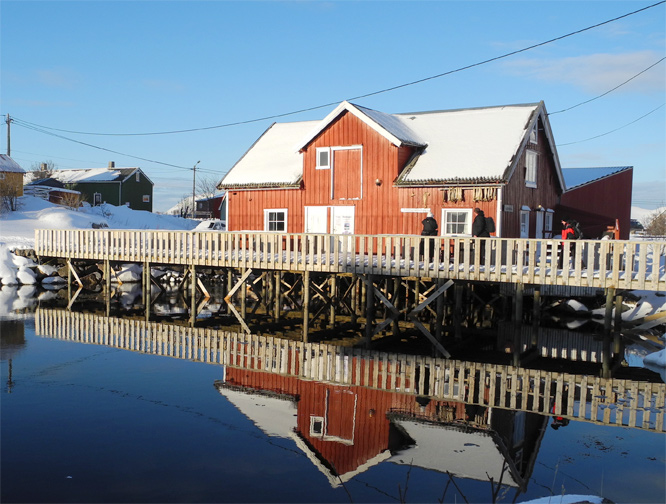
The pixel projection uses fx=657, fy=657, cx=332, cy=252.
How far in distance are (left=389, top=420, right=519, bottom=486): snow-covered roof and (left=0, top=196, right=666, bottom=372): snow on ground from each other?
26.5 feet

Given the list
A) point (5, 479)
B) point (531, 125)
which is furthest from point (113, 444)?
point (531, 125)

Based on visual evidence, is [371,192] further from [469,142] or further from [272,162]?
[272,162]

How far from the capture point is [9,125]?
213 ft

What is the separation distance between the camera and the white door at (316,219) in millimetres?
26156

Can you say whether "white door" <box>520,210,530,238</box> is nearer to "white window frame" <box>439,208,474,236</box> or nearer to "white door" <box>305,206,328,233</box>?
"white window frame" <box>439,208,474,236</box>

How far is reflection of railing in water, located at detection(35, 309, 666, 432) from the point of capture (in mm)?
12867

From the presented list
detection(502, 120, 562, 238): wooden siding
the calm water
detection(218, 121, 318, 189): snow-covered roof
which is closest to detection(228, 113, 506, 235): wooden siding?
detection(218, 121, 318, 189): snow-covered roof

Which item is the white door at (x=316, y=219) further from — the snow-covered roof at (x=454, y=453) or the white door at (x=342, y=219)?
the snow-covered roof at (x=454, y=453)

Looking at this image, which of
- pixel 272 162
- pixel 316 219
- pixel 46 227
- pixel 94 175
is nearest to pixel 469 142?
pixel 316 219

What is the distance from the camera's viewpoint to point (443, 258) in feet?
65.8

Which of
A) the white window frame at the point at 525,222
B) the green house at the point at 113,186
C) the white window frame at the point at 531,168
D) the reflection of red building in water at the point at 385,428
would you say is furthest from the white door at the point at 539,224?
the green house at the point at 113,186

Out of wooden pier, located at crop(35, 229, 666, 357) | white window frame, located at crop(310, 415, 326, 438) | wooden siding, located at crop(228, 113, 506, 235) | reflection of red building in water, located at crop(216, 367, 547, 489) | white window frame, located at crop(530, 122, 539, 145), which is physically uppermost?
white window frame, located at crop(530, 122, 539, 145)

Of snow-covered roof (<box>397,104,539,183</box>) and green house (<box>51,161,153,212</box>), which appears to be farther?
green house (<box>51,161,153,212</box>)

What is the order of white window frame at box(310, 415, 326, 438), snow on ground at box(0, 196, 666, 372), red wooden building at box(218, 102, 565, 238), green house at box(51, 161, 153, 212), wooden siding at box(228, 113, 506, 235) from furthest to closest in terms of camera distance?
green house at box(51, 161, 153, 212) → wooden siding at box(228, 113, 506, 235) → snow on ground at box(0, 196, 666, 372) → red wooden building at box(218, 102, 565, 238) → white window frame at box(310, 415, 326, 438)
